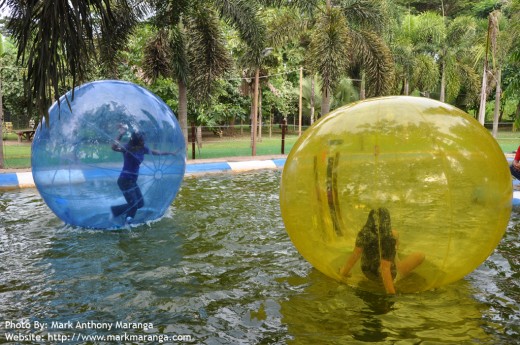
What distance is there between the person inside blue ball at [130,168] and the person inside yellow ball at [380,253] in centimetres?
325

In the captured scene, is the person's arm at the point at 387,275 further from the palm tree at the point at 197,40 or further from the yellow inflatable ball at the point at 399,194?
the palm tree at the point at 197,40

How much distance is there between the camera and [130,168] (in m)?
6.39

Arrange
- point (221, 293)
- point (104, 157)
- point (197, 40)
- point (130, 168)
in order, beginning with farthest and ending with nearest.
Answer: point (197, 40), point (130, 168), point (104, 157), point (221, 293)

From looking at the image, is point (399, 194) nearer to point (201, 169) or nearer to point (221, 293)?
point (221, 293)

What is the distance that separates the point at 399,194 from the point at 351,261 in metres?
0.70

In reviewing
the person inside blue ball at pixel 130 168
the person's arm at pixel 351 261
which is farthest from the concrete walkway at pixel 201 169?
the person's arm at pixel 351 261

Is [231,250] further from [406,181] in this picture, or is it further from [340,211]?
[406,181]

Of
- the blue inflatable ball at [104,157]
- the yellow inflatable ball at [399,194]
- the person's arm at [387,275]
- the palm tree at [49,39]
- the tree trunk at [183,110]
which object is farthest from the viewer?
the tree trunk at [183,110]

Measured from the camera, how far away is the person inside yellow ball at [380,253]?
3869mm

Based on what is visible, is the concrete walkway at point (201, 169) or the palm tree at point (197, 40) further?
the palm tree at point (197, 40)

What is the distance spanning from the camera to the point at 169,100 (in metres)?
26.8

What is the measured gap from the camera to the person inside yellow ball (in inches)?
152

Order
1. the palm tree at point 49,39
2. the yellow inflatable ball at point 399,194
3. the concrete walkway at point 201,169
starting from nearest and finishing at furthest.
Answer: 1. the yellow inflatable ball at point 399,194
2. the palm tree at point 49,39
3. the concrete walkway at point 201,169

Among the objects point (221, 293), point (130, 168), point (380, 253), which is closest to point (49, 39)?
point (130, 168)
